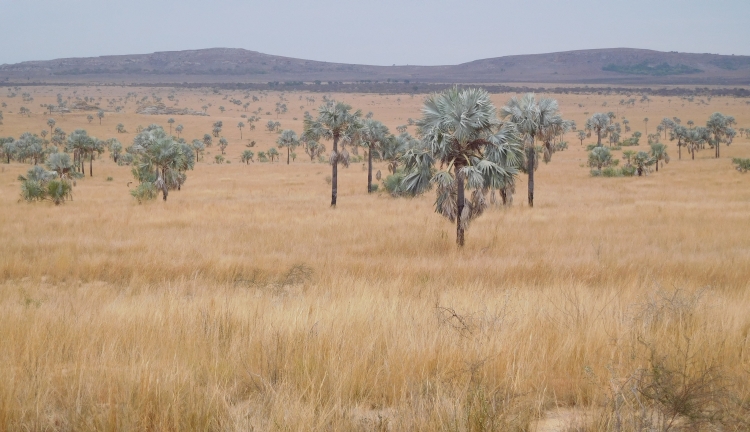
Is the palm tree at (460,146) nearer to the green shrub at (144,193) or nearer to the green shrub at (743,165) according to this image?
the green shrub at (144,193)

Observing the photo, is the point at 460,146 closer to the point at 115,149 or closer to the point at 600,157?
the point at 600,157

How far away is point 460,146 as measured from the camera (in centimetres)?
1627

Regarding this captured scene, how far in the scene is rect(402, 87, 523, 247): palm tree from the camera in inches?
612

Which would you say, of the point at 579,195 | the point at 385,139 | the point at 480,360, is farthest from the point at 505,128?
the point at 385,139

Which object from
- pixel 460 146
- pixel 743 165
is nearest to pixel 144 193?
pixel 460 146

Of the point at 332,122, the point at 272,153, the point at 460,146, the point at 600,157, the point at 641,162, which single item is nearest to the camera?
the point at 460,146

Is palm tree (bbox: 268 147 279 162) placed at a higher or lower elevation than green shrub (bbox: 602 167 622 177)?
higher

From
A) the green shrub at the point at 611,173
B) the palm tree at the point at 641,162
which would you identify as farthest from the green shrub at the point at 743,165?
the green shrub at the point at 611,173

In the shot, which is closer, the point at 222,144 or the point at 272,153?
the point at 272,153

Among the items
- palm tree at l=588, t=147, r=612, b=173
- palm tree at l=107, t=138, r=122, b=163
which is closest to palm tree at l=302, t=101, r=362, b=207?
palm tree at l=588, t=147, r=612, b=173

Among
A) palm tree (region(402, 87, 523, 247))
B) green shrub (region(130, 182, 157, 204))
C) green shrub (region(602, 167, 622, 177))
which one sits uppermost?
palm tree (region(402, 87, 523, 247))

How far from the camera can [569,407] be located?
14.0 ft

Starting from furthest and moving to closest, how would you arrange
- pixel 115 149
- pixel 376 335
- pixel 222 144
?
pixel 222 144
pixel 115 149
pixel 376 335

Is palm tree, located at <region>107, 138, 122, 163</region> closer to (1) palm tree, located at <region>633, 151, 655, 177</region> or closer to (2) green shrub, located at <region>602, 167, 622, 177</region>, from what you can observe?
(2) green shrub, located at <region>602, 167, 622, 177</region>
